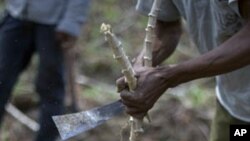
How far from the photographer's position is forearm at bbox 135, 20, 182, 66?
2776 mm

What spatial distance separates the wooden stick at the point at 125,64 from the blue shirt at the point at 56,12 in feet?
4.77

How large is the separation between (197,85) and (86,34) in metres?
1.30

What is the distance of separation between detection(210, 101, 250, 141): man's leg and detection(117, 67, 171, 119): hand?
670 millimetres

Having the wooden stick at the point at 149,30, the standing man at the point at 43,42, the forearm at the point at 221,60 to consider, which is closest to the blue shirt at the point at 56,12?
the standing man at the point at 43,42

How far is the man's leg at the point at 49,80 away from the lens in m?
3.85

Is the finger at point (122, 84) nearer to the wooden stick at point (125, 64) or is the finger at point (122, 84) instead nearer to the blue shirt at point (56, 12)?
the wooden stick at point (125, 64)

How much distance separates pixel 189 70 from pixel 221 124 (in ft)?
2.42

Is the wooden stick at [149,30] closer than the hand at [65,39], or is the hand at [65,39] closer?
the wooden stick at [149,30]

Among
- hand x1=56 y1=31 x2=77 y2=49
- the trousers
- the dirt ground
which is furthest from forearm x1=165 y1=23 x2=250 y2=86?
the dirt ground

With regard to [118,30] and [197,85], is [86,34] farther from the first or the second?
[197,85]

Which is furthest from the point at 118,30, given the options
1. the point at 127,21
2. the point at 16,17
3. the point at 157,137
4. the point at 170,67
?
the point at 170,67

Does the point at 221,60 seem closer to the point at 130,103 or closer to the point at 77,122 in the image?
the point at 130,103

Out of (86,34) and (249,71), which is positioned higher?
(249,71)

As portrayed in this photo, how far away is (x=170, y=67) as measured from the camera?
7.53 ft
